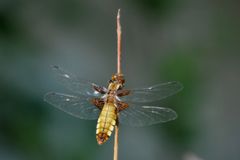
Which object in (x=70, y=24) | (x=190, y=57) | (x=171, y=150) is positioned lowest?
(x=171, y=150)

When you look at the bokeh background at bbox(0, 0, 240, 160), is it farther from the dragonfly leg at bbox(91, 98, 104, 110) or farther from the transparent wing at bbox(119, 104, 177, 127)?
the dragonfly leg at bbox(91, 98, 104, 110)

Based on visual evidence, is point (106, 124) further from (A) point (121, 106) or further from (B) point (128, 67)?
(B) point (128, 67)

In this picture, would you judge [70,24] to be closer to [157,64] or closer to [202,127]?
[157,64]

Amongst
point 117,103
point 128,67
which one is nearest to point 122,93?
point 117,103

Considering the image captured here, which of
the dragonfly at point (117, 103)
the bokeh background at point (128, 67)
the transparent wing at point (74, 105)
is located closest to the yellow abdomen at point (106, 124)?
the dragonfly at point (117, 103)

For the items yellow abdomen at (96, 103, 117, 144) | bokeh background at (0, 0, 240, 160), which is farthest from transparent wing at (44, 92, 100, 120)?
bokeh background at (0, 0, 240, 160)

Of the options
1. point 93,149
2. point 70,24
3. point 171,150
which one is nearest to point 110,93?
point 93,149
